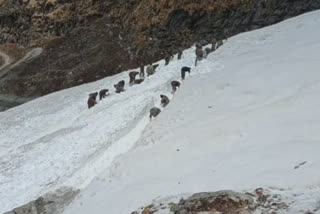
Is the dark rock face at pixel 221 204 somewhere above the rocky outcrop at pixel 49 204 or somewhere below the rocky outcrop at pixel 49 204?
above

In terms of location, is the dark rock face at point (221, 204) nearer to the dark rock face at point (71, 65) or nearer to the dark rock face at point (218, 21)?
the dark rock face at point (71, 65)

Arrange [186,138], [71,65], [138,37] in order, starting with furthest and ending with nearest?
[138,37], [71,65], [186,138]

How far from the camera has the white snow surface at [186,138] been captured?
13.0 meters

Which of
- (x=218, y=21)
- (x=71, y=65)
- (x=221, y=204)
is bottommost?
(x=71, y=65)

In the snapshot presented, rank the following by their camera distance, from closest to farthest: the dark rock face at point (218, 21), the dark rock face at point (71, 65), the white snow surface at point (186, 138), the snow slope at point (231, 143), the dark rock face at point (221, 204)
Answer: the dark rock face at point (221, 204)
the snow slope at point (231, 143)
the white snow surface at point (186, 138)
the dark rock face at point (71, 65)
the dark rock face at point (218, 21)

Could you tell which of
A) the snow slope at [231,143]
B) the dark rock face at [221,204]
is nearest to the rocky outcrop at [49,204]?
the snow slope at [231,143]

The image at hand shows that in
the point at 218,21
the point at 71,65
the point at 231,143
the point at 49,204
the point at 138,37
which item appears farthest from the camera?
the point at 138,37

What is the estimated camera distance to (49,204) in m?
15.6

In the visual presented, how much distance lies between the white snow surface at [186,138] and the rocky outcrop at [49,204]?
0.44 metres

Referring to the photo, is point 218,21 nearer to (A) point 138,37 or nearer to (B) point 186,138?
(A) point 138,37

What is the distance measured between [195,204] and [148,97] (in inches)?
496

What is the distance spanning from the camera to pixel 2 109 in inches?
1340

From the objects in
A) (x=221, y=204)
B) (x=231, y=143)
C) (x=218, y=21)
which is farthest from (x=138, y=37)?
(x=221, y=204)

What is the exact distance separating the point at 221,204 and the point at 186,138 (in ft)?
21.6
